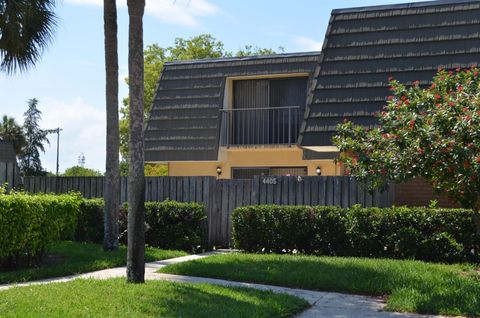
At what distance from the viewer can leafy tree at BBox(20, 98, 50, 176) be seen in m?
54.0

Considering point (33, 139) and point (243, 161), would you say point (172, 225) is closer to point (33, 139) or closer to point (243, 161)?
point (243, 161)

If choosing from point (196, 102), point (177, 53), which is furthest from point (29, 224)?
point (177, 53)

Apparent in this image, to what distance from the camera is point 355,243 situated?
1380cm

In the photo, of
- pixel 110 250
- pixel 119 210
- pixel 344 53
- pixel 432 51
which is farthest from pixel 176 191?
pixel 432 51

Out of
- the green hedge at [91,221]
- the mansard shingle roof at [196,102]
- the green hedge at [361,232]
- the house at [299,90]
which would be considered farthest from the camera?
the mansard shingle roof at [196,102]

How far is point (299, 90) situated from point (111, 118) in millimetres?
8909

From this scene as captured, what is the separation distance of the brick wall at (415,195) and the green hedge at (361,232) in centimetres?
206

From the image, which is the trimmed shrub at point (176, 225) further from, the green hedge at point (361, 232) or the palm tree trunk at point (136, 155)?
the palm tree trunk at point (136, 155)

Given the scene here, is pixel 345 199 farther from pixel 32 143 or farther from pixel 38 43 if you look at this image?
pixel 32 143

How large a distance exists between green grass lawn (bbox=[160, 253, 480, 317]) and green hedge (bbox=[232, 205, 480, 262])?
2.32 feet

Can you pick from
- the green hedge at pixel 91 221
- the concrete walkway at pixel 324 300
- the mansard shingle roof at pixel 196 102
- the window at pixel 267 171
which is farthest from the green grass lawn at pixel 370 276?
the mansard shingle roof at pixel 196 102

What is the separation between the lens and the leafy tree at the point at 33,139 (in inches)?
2125

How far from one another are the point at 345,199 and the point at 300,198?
1113 mm

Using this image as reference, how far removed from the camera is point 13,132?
4788 cm
